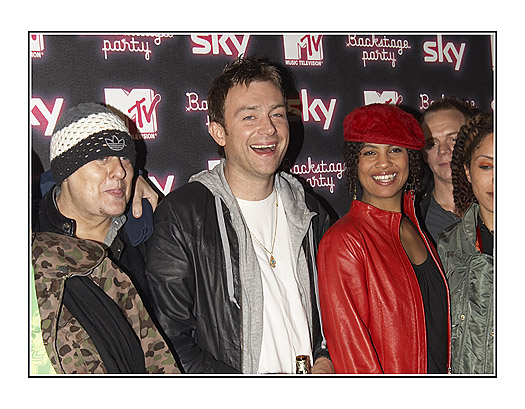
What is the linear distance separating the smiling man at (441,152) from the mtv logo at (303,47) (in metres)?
0.59

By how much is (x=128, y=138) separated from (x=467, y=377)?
1635mm

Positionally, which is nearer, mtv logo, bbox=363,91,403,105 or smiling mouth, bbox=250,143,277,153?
smiling mouth, bbox=250,143,277,153

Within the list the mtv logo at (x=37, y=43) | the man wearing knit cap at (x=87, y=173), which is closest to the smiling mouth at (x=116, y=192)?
the man wearing knit cap at (x=87, y=173)

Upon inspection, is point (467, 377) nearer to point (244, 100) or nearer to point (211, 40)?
point (244, 100)

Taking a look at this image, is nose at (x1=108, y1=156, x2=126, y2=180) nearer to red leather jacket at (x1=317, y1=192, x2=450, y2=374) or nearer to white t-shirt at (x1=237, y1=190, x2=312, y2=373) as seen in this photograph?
white t-shirt at (x1=237, y1=190, x2=312, y2=373)

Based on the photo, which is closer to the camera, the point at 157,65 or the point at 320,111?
Answer: the point at 157,65

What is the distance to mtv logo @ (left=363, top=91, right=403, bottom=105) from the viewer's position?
2730mm

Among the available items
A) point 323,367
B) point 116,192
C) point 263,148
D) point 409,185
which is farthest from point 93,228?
point 409,185

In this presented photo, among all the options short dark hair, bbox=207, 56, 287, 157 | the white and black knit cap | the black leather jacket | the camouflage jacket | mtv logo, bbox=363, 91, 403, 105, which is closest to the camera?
the camouflage jacket

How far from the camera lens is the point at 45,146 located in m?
2.38

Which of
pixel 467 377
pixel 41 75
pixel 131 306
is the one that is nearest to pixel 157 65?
pixel 41 75

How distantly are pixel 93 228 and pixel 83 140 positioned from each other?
1.11 feet

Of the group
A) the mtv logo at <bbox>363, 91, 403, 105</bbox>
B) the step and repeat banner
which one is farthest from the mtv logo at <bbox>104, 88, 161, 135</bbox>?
the mtv logo at <bbox>363, 91, 403, 105</bbox>

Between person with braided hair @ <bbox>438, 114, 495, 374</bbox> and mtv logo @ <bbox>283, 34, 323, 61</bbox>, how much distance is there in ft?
2.54
